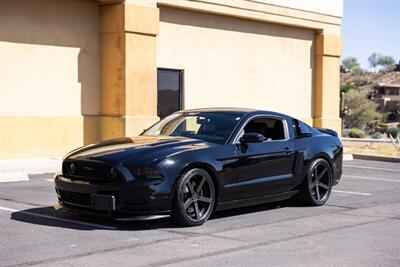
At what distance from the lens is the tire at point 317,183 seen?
32.2 ft

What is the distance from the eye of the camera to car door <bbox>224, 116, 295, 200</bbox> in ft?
28.2

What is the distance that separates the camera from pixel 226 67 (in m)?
19.3

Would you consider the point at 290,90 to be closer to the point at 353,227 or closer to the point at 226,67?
the point at 226,67

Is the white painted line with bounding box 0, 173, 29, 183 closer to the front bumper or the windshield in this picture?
the windshield

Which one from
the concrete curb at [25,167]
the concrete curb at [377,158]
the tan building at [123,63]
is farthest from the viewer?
the concrete curb at [377,158]

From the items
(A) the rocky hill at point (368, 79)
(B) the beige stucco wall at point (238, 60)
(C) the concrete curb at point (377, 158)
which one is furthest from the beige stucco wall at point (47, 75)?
(A) the rocky hill at point (368, 79)

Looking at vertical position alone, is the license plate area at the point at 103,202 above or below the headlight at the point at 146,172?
below

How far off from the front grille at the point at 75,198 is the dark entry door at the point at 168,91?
9.74 m

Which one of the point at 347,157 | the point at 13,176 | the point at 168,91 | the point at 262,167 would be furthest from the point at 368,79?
the point at 262,167

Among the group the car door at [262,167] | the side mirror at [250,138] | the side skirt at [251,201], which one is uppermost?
the side mirror at [250,138]

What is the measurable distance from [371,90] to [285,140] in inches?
4001

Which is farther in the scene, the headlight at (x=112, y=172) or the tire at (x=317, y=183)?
the tire at (x=317, y=183)

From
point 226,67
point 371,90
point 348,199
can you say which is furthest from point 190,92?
point 371,90

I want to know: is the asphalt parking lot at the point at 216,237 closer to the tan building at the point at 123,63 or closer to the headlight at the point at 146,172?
the headlight at the point at 146,172
